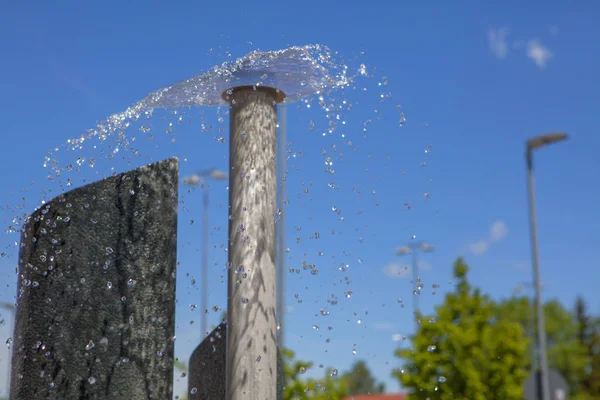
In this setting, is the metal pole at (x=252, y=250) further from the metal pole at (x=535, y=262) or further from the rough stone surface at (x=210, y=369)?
the metal pole at (x=535, y=262)

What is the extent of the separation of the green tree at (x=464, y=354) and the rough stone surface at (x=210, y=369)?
13.0m

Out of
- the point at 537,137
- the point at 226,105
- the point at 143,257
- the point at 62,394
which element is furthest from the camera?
the point at 537,137

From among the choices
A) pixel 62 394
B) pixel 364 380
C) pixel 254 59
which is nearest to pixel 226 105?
pixel 254 59

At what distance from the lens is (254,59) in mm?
5289

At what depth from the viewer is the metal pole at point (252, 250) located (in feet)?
15.7

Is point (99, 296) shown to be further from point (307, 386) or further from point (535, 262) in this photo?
point (535, 262)

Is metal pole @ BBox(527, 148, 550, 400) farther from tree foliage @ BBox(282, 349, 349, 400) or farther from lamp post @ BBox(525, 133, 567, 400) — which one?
tree foliage @ BBox(282, 349, 349, 400)

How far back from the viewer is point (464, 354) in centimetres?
1892

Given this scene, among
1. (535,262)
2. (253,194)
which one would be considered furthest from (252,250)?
(535,262)

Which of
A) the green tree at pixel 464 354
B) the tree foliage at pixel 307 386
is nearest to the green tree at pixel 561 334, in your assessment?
the green tree at pixel 464 354

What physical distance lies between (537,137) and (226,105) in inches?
552

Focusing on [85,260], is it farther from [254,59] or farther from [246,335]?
[254,59]

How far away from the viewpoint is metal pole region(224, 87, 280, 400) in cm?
477

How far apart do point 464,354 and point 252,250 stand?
15177 millimetres
